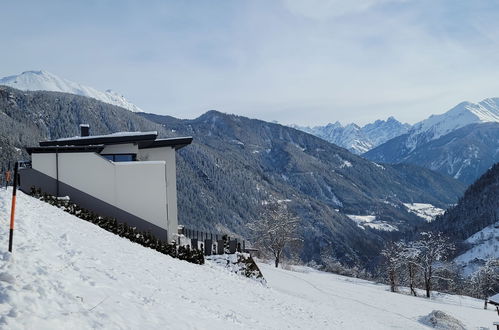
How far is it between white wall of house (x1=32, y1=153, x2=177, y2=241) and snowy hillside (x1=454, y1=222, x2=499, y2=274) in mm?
169694

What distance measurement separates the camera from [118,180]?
26016 millimetres

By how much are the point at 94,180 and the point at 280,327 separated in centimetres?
1553

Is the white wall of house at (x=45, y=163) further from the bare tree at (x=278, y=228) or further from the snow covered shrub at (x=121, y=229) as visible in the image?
the bare tree at (x=278, y=228)

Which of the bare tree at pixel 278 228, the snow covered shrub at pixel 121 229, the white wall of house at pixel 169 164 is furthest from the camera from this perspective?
the bare tree at pixel 278 228

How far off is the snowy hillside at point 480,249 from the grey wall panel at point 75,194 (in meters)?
171

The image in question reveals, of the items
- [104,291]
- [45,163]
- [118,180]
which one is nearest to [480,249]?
[118,180]

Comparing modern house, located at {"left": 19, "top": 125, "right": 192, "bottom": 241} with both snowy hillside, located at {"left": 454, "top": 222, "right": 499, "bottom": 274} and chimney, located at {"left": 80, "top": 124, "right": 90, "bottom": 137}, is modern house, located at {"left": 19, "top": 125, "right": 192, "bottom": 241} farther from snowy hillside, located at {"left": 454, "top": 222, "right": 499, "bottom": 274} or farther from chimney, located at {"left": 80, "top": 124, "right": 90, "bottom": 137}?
snowy hillside, located at {"left": 454, "top": 222, "right": 499, "bottom": 274}

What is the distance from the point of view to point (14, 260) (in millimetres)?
9672

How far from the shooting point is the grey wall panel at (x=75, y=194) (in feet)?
81.1

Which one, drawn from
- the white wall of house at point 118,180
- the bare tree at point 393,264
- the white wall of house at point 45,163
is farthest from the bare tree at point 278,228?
the white wall of house at point 45,163

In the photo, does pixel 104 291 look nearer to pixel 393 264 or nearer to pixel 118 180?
pixel 118 180

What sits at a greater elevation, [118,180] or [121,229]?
[118,180]

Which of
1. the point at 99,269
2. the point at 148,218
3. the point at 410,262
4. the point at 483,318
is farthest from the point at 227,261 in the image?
the point at 410,262

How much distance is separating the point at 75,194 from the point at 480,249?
19287 cm
